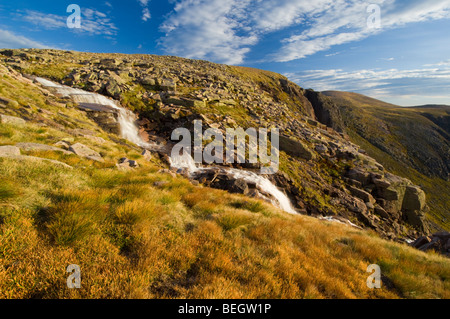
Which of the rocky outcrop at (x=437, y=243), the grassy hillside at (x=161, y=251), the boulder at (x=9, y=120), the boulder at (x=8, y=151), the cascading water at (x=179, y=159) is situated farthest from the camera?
the cascading water at (x=179, y=159)

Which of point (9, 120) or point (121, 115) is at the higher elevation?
point (121, 115)

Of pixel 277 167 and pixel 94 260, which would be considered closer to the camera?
pixel 94 260

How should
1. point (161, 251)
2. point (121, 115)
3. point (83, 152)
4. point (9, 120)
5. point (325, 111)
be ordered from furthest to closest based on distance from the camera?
point (325, 111) → point (121, 115) → point (9, 120) → point (83, 152) → point (161, 251)

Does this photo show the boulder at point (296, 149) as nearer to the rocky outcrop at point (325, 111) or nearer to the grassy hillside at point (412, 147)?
the rocky outcrop at point (325, 111)

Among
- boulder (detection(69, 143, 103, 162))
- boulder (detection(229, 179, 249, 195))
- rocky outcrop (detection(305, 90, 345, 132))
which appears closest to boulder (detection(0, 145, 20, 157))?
boulder (detection(69, 143, 103, 162))

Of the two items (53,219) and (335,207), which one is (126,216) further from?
(335,207)

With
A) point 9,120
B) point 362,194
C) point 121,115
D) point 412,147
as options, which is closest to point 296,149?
point 362,194

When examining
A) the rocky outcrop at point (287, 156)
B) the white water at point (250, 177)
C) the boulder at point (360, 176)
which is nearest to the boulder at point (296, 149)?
the rocky outcrop at point (287, 156)

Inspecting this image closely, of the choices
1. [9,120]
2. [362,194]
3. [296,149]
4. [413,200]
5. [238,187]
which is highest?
[9,120]

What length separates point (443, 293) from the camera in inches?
196

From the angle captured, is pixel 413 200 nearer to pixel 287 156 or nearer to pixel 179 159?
pixel 287 156

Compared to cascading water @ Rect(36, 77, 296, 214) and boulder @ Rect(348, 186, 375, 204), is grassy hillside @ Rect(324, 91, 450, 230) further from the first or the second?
cascading water @ Rect(36, 77, 296, 214)

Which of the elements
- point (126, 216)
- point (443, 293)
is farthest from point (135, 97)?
point (443, 293)
